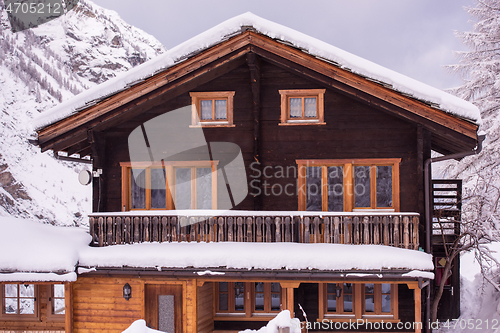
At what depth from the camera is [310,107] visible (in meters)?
10.9

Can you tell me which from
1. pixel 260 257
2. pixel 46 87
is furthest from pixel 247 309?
pixel 46 87

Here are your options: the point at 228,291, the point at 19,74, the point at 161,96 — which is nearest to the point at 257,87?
the point at 161,96

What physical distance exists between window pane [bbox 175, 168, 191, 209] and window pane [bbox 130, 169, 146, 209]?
970mm

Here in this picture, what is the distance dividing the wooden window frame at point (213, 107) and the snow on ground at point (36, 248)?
4410mm

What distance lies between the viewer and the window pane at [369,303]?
35.9 feet

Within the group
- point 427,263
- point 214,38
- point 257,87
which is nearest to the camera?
point 427,263

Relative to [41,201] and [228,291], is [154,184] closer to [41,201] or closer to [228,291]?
[228,291]

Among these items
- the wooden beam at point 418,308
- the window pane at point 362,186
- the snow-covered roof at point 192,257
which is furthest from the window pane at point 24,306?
the wooden beam at point 418,308

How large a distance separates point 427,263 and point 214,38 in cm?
749

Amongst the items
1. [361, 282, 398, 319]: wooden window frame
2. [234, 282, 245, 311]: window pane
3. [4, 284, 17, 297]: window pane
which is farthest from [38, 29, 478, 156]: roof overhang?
[4, 284, 17, 297]: window pane

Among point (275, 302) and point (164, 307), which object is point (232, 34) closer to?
point (164, 307)

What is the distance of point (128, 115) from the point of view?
36.3 feet

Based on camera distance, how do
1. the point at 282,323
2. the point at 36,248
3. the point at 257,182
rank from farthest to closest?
the point at 257,182
the point at 36,248
the point at 282,323

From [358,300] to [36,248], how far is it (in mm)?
8604
